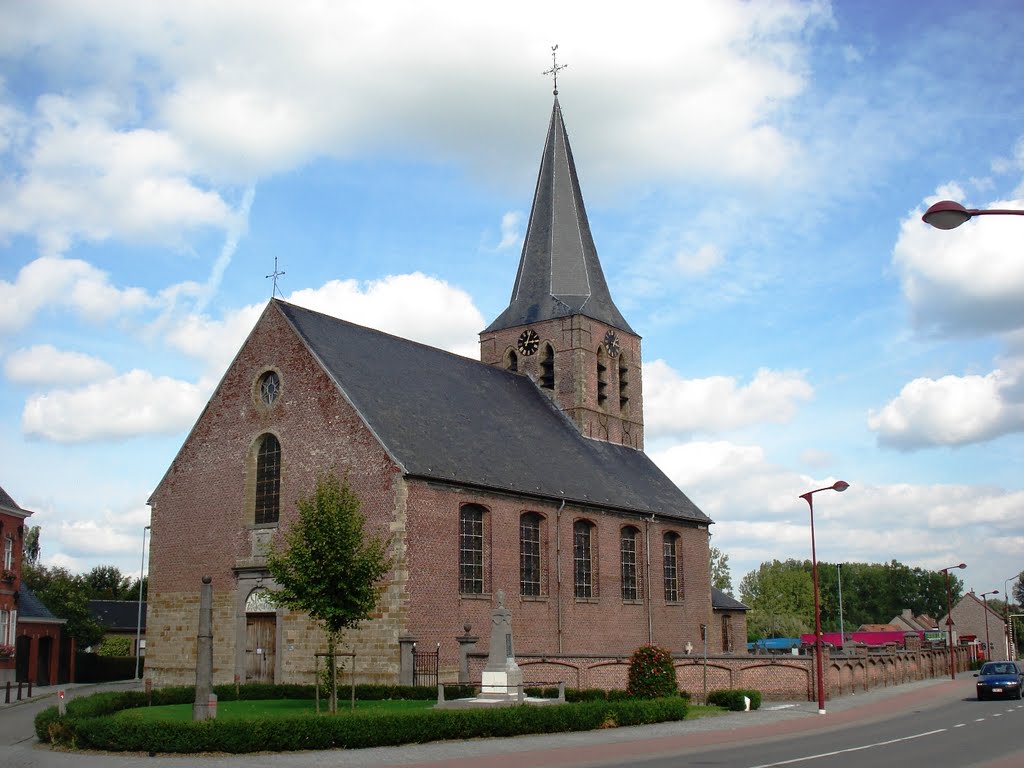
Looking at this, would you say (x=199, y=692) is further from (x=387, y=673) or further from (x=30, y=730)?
(x=387, y=673)

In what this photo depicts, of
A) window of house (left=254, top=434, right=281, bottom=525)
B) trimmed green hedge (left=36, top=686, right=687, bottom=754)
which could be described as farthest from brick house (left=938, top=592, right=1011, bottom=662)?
trimmed green hedge (left=36, top=686, right=687, bottom=754)

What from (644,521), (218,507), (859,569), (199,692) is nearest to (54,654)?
(218,507)

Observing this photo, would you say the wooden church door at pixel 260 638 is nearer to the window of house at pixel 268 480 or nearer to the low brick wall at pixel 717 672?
the window of house at pixel 268 480

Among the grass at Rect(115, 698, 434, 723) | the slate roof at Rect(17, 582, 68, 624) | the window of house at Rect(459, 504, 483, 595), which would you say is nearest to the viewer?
the grass at Rect(115, 698, 434, 723)

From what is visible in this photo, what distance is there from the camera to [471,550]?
105ft

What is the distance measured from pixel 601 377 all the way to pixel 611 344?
176 centimetres

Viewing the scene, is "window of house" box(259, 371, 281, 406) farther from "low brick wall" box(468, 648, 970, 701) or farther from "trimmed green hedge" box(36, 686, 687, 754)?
"trimmed green hedge" box(36, 686, 687, 754)

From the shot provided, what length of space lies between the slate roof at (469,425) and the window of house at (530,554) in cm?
102

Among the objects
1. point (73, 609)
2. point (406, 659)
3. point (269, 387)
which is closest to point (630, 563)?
point (406, 659)

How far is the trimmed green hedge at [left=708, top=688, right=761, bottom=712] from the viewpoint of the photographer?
2827cm

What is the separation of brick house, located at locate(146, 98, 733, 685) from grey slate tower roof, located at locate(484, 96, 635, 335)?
474 cm

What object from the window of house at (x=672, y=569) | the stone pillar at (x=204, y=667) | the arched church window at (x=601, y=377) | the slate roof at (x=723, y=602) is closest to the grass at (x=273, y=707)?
the stone pillar at (x=204, y=667)

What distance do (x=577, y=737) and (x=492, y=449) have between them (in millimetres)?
15056

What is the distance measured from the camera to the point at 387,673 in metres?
28.0
